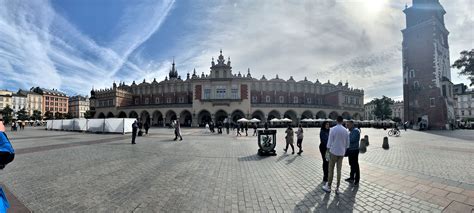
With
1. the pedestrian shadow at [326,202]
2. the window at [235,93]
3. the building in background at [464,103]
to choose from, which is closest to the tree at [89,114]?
the window at [235,93]

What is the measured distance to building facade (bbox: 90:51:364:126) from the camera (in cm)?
4488

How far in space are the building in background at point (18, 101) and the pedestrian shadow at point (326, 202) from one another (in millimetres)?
127900

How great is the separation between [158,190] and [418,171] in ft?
27.0

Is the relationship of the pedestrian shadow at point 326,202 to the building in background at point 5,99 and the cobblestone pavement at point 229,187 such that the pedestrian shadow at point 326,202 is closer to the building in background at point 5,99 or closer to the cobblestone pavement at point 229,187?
the cobblestone pavement at point 229,187

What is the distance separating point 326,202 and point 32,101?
13259cm

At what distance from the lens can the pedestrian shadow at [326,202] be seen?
13.3 ft

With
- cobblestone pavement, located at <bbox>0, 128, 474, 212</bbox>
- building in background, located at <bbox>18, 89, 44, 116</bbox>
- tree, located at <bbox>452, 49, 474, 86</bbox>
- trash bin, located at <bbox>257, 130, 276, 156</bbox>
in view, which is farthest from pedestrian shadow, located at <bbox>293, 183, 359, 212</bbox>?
building in background, located at <bbox>18, 89, 44, 116</bbox>

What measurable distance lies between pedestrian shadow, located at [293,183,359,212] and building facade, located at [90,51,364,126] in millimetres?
38822

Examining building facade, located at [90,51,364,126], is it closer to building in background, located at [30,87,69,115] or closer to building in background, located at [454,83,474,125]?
building in background, located at [454,83,474,125]

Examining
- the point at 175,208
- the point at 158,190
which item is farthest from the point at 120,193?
the point at 175,208

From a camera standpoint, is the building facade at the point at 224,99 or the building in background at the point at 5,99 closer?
the building facade at the point at 224,99

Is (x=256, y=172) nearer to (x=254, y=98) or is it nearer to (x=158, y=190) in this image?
(x=158, y=190)

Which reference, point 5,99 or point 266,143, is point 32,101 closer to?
point 5,99

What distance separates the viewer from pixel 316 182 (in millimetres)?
5773
